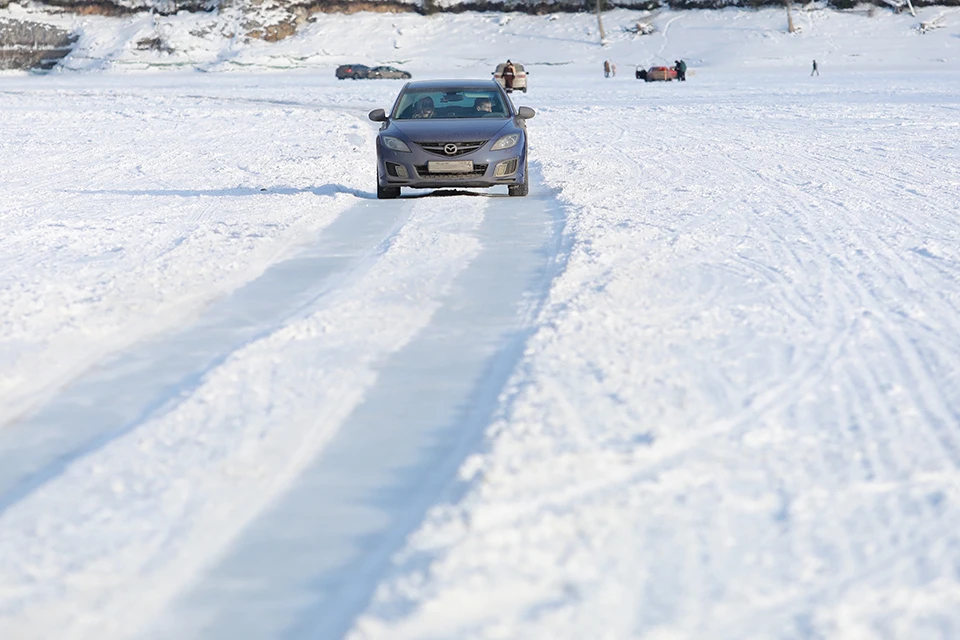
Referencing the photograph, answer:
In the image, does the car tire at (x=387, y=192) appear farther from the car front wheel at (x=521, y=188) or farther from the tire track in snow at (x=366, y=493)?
the tire track in snow at (x=366, y=493)

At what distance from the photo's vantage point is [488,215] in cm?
1189

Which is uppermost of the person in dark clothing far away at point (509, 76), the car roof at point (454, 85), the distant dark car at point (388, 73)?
the car roof at point (454, 85)

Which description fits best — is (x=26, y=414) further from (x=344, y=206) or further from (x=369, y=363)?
(x=344, y=206)

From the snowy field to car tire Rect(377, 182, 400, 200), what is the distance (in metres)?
0.58

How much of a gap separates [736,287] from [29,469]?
175 inches

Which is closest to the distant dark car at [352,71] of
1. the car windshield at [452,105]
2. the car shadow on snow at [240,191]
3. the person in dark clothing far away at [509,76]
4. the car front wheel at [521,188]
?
the person in dark clothing far away at [509,76]

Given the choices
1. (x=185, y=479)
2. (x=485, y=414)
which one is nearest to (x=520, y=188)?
(x=485, y=414)

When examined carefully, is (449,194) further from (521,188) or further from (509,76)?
(509,76)

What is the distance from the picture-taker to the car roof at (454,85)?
15.0 m

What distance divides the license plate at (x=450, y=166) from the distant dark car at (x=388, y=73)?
53271 mm

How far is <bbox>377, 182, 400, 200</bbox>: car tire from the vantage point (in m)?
13.8

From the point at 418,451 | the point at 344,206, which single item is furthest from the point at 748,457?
the point at 344,206

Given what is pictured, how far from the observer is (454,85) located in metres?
15.1

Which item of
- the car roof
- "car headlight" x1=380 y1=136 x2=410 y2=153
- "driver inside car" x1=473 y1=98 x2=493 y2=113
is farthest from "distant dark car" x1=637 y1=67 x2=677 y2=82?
"car headlight" x1=380 y1=136 x2=410 y2=153
